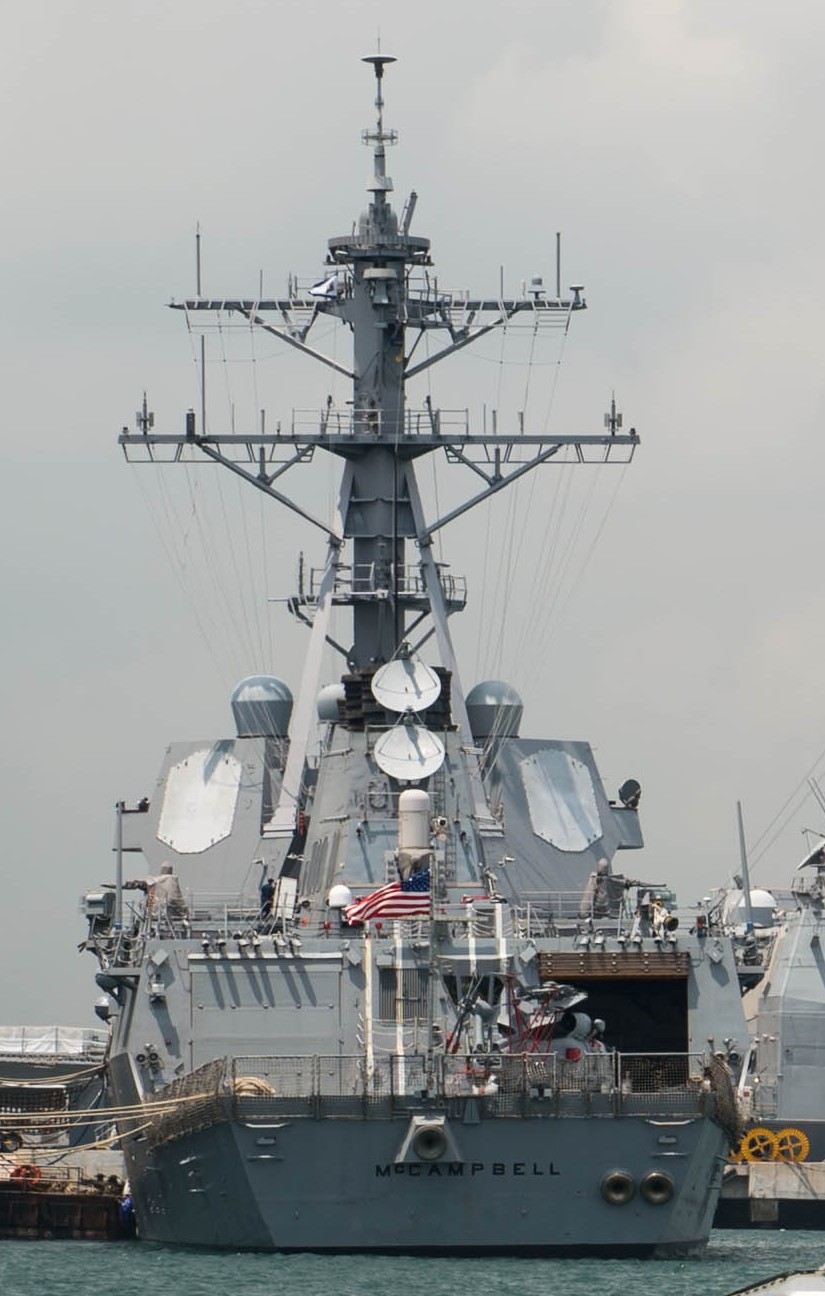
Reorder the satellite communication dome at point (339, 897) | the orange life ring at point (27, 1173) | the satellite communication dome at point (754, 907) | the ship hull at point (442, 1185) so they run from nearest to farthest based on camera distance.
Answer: the ship hull at point (442, 1185) < the satellite communication dome at point (339, 897) < the orange life ring at point (27, 1173) < the satellite communication dome at point (754, 907)

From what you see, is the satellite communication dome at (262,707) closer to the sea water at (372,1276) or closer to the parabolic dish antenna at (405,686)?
the parabolic dish antenna at (405,686)

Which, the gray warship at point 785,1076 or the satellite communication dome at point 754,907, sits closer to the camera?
the gray warship at point 785,1076

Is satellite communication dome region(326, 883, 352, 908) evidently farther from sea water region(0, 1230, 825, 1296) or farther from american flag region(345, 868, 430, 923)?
sea water region(0, 1230, 825, 1296)

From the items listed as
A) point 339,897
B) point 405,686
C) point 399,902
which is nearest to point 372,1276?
point 399,902

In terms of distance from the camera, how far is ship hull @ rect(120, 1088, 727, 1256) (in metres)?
39.0

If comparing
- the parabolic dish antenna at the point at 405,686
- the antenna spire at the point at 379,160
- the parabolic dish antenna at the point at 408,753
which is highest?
the antenna spire at the point at 379,160

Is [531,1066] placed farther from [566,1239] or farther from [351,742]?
[351,742]

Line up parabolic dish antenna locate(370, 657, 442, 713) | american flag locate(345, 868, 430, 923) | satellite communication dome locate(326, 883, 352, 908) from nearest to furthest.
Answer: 1. american flag locate(345, 868, 430, 923)
2. satellite communication dome locate(326, 883, 352, 908)
3. parabolic dish antenna locate(370, 657, 442, 713)

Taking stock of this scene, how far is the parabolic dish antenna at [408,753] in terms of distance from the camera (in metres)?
46.8

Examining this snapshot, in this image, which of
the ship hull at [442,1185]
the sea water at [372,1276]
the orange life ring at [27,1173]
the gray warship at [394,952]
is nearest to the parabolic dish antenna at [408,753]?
the gray warship at [394,952]

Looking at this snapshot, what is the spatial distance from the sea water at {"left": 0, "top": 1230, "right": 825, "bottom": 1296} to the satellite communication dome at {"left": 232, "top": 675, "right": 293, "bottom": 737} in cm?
1123

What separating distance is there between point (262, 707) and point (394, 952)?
9884 millimetres

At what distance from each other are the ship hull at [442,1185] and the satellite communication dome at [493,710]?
1317 cm

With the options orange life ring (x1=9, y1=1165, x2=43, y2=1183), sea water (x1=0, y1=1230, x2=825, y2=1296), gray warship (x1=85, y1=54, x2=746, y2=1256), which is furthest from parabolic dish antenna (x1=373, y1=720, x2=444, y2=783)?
orange life ring (x1=9, y1=1165, x2=43, y2=1183)
